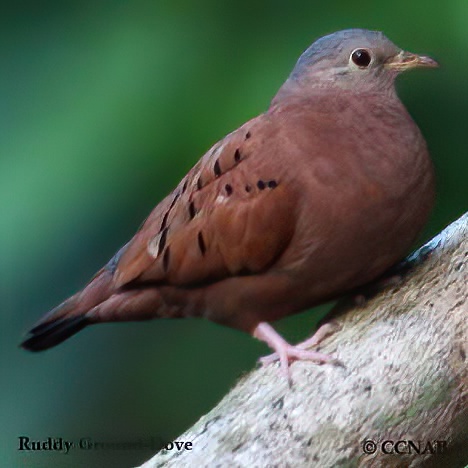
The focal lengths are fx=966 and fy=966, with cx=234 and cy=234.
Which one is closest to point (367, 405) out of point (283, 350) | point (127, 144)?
point (283, 350)

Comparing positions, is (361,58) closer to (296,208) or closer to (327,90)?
(327,90)

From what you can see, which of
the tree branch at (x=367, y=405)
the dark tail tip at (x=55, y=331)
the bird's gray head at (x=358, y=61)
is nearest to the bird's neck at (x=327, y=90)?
the bird's gray head at (x=358, y=61)

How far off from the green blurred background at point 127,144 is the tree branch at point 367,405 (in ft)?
0.35

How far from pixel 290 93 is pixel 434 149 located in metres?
0.22

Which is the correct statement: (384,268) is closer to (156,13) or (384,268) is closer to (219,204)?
(219,204)

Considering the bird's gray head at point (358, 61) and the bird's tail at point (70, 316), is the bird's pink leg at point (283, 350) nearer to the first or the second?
the bird's tail at point (70, 316)

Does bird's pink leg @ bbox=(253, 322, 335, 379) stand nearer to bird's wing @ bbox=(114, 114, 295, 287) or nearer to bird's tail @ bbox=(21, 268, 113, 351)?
bird's wing @ bbox=(114, 114, 295, 287)

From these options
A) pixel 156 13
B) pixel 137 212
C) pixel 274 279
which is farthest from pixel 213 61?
pixel 274 279

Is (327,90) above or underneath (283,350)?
above

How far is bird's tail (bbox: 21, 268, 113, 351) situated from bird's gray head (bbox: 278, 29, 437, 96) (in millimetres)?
340

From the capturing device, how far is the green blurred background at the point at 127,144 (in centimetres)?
122

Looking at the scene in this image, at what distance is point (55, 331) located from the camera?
117cm

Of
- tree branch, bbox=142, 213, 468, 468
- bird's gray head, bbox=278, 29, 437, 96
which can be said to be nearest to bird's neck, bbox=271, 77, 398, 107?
bird's gray head, bbox=278, 29, 437, 96

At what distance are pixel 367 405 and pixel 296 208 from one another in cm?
23
